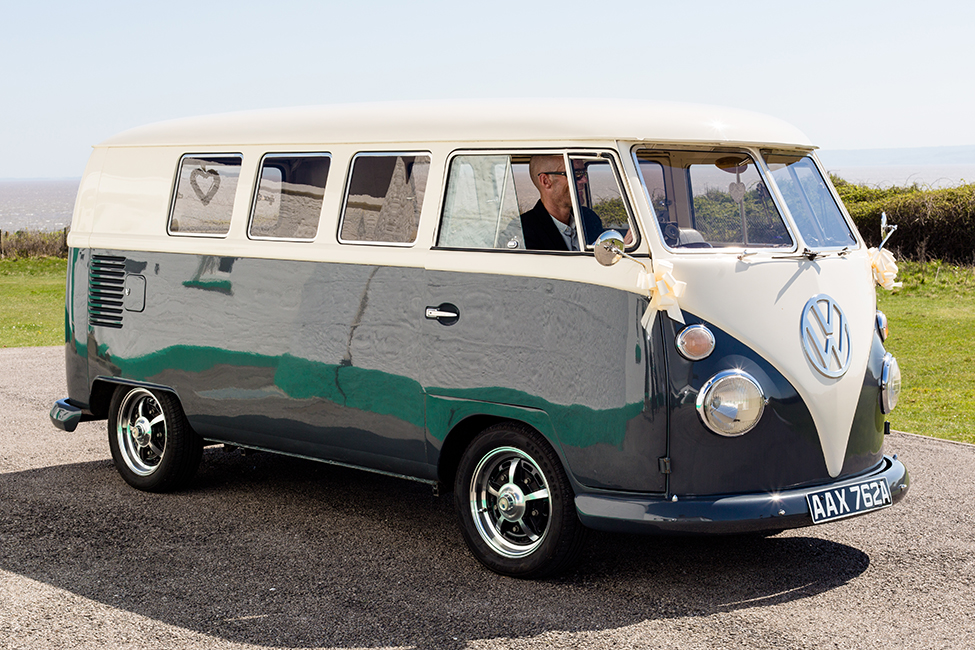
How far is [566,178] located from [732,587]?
7.13ft

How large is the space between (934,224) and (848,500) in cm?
2169

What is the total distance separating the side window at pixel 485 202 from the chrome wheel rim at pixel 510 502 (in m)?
1.09

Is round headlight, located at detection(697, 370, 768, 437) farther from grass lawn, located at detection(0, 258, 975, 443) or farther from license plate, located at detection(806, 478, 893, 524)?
grass lawn, located at detection(0, 258, 975, 443)

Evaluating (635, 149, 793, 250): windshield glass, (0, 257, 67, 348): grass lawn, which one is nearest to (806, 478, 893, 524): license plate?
(635, 149, 793, 250): windshield glass

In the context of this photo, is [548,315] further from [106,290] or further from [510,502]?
[106,290]

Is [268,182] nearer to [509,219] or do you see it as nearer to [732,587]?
[509,219]

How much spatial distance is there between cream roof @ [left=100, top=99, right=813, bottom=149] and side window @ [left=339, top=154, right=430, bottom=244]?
0.42 ft

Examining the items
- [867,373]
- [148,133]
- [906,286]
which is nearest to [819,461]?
[867,373]

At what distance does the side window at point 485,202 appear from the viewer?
564cm

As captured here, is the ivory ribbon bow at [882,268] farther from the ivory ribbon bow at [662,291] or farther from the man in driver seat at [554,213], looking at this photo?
the man in driver seat at [554,213]

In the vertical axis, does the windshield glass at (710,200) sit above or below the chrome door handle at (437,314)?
above

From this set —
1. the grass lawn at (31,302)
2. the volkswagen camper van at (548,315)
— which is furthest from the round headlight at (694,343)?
the grass lawn at (31,302)

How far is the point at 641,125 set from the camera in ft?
17.6

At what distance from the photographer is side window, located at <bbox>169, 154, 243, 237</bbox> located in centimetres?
694
